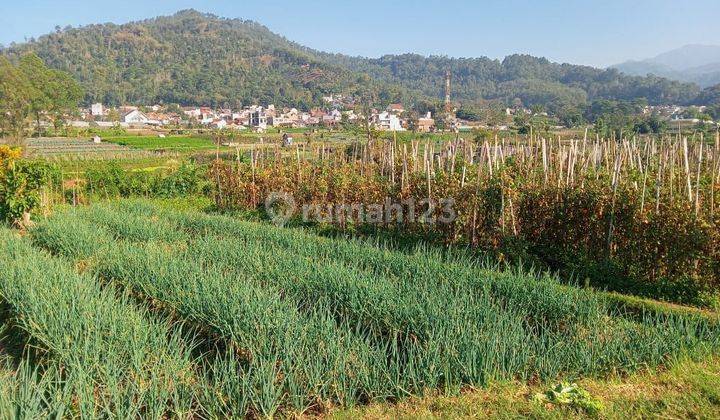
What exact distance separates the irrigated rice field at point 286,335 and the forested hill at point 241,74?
8151 centimetres

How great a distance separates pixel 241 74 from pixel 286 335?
127980mm

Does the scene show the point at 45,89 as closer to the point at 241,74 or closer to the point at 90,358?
the point at 90,358

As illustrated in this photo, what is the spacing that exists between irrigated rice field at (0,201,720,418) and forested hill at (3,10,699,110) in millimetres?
81510

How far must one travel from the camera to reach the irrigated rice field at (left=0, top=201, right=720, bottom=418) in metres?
3.18

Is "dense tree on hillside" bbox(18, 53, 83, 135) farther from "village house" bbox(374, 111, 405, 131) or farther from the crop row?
the crop row

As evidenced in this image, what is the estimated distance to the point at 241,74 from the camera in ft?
408

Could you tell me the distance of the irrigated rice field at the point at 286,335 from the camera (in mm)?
3182

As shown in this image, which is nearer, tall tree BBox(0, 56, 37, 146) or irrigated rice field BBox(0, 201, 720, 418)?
irrigated rice field BBox(0, 201, 720, 418)

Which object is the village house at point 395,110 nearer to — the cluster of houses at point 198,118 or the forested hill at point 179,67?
the cluster of houses at point 198,118

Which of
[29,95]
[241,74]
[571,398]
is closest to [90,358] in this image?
[571,398]

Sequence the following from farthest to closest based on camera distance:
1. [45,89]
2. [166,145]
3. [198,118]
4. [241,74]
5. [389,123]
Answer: [241,74] < [198,118] < [389,123] < [45,89] < [166,145]

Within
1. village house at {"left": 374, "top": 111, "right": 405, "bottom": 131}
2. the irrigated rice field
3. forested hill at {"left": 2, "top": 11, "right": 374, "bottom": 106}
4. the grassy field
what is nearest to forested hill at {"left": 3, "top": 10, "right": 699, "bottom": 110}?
forested hill at {"left": 2, "top": 11, "right": 374, "bottom": 106}

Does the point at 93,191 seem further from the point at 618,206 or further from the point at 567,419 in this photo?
the point at 567,419

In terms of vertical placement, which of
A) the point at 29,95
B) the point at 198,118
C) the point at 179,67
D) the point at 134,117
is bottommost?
the point at 198,118
